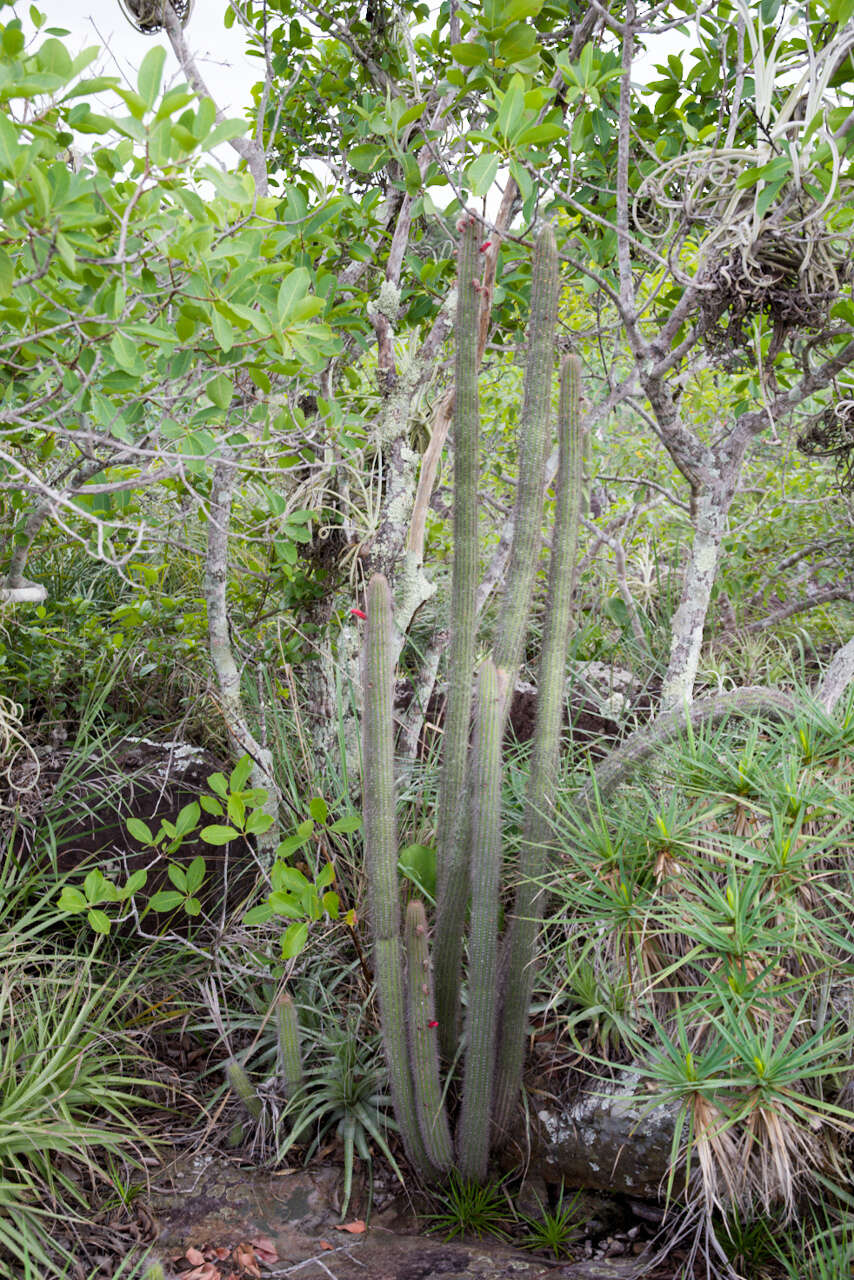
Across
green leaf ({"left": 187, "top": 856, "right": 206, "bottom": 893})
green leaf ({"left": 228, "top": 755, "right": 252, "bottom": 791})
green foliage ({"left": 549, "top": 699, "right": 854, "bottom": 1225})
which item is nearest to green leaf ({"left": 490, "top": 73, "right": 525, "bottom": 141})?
green foliage ({"left": 549, "top": 699, "right": 854, "bottom": 1225})

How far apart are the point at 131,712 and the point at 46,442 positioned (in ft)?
5.99

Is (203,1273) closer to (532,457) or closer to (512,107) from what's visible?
(532,457)

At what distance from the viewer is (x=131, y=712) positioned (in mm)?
4426

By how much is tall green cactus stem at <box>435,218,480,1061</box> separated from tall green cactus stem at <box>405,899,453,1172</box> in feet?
0.63

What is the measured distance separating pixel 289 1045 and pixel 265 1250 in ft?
1.67

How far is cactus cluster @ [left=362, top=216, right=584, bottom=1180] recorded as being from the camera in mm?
2473

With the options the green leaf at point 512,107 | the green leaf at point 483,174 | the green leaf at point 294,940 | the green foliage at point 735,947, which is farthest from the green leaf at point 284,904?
the green leaf at point 512,107

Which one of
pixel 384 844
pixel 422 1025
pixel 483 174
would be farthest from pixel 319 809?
pixel 483 174

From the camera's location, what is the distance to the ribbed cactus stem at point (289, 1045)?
2717 mm

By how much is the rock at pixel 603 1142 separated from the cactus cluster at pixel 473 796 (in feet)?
0.44

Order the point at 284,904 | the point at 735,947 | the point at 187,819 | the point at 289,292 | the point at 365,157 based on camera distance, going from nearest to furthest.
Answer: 1. the point at 735,947
2. the point at 289,292
3. the point at 284,904
4. the point at 187,819
5. the point at 365,157

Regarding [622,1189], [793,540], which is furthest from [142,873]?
[793,540]

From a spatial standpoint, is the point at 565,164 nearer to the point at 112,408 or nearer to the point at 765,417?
the point at 765,417

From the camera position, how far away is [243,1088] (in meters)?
2.85
